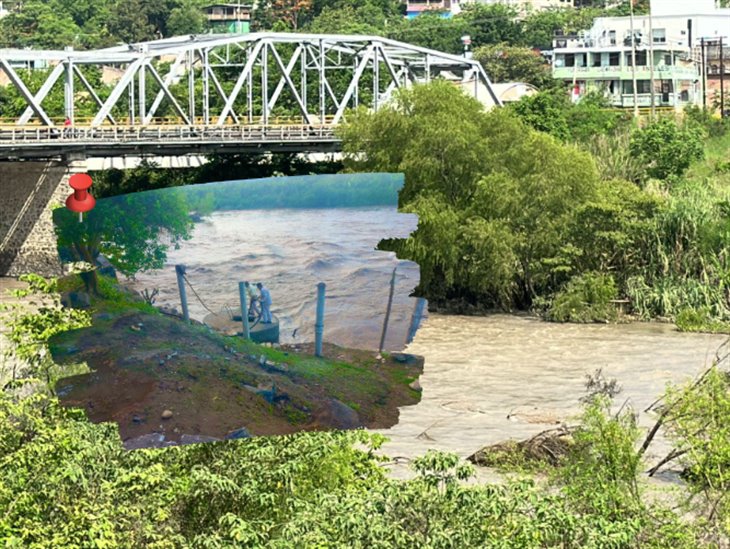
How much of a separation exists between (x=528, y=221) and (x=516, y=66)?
66.2m

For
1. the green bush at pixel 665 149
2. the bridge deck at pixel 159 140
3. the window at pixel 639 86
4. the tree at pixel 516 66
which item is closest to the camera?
the bridge deck at pixel 159 140

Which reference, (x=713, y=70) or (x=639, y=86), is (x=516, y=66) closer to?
(x=713, y=70)

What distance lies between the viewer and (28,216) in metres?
58.6

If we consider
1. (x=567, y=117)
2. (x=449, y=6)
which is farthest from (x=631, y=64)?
(x=449, y=6)

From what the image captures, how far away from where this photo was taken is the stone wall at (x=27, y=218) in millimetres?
57906

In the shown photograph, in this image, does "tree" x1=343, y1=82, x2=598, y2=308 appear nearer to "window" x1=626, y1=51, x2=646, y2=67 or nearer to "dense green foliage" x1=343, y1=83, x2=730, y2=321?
"dense green foliage" x1=343, y1=83, x2=730, y2=321

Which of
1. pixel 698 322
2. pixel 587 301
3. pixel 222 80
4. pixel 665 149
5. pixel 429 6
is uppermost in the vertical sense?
pixel 429 6

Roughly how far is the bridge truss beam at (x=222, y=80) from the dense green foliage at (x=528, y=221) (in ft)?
34.4

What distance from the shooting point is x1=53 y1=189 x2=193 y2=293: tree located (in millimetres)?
9031

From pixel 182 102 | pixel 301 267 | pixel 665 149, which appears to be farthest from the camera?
pixel 182 102

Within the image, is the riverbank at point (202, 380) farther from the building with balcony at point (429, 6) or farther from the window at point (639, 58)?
the building with balcony at point (429, 6)

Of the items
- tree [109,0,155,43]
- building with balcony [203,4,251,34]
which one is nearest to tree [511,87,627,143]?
tree [109,0,155,43]

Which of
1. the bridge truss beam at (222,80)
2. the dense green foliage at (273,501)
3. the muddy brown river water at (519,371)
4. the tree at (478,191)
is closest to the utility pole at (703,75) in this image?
the bridge truss beam at (222,80)

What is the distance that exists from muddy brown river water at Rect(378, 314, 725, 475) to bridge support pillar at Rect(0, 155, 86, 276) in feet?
56.2
